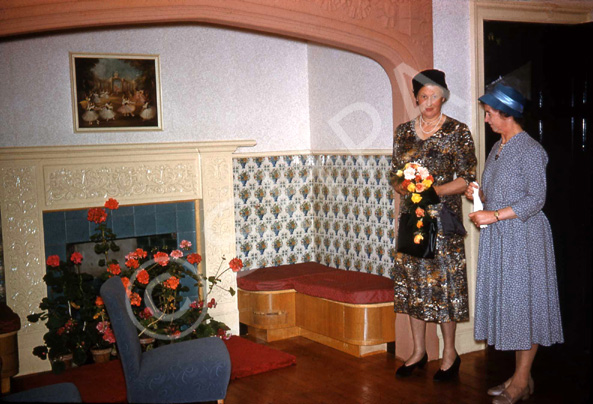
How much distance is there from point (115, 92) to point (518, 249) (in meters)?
3.46

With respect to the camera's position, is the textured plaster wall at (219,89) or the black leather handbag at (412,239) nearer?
the black leather handbag at (412,239)

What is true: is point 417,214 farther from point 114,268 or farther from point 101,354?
point 101,354

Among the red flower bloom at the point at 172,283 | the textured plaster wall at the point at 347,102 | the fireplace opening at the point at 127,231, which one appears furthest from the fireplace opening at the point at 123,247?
the textured plaster wall at the point at 347,102

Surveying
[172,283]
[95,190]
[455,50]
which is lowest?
[172,283]

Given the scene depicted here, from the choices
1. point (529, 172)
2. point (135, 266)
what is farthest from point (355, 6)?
point (135, 266)

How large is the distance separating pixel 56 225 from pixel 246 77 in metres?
2.15

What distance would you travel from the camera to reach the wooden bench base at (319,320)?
16.6 feet

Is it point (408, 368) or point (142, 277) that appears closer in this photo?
point (408, 368)

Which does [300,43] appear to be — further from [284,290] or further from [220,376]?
[220,376]

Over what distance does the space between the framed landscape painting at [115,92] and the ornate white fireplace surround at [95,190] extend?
27 centimetres

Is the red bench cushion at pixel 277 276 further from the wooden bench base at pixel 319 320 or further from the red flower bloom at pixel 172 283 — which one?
the red flower bloom at pixel 172 283

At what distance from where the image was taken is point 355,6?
4.54 meters

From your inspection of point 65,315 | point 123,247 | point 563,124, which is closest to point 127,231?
point 123,247

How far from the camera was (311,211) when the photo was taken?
6551 mm
